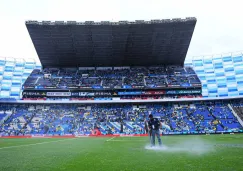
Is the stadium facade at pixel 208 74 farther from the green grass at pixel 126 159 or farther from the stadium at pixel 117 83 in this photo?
the green grass at pixel 126 159

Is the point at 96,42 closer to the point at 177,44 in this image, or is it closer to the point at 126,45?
the point at 126,45

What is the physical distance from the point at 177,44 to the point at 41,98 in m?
34.7

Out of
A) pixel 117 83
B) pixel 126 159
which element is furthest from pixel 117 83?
pixel 126 159

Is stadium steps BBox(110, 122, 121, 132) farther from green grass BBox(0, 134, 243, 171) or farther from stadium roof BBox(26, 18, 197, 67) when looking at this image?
green grass BBox(0, 134, 243, 171)

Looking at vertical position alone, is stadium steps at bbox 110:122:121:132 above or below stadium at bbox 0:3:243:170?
below

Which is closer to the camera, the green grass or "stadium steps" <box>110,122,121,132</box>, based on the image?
the green grass

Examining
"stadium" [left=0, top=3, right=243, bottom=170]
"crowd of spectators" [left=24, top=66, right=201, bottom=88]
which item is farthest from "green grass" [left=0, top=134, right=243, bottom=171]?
"crowd of spectators" [left=24, top=66, right=201, bottom=88]

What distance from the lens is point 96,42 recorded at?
52.5 metres

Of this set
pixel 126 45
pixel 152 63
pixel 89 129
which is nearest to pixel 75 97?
pixel 89 129

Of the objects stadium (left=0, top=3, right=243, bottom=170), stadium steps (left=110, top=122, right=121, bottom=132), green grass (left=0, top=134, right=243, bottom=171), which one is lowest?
green grass (left=0, top=134, right=243, bottom=171)

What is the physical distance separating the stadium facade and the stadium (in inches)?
8.8

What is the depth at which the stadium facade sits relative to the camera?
5641 centimetres

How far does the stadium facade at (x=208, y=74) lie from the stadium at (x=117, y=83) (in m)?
0.22

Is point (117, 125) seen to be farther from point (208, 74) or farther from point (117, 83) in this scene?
point (208, 74)
